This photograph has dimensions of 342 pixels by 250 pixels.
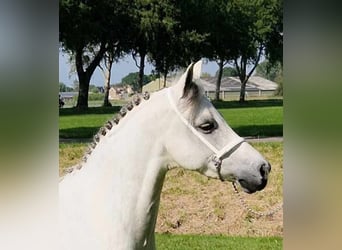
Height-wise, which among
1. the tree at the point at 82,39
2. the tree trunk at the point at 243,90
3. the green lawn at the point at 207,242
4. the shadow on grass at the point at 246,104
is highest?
the tree at the point at 82,39

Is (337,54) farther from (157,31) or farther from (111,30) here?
(111,30)

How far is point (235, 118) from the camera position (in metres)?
2.02

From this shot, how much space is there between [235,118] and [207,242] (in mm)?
578

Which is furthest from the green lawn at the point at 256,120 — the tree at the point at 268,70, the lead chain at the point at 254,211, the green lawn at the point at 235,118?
the lead chain at the point at 254,211

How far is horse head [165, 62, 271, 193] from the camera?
1.42 m

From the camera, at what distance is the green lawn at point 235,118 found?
77.9 inches

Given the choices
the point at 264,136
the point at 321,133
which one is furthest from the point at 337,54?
the point at 264,136

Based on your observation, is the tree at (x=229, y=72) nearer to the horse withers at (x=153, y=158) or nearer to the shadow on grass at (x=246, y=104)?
the shadow on grass at (x=246, y=104)

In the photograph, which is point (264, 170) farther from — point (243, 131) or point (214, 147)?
point (243, 131)

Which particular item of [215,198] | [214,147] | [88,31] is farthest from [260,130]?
[88,31]

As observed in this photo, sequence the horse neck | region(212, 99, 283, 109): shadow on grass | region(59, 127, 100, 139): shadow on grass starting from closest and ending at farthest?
the horse neck → region(212, 99, 283, 109): shadow on grass → region(59, 127, 100, 139): shadow on grass

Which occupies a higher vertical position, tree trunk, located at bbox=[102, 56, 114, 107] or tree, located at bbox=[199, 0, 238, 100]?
tree, located at bbox=[199, 0, 238, 100]

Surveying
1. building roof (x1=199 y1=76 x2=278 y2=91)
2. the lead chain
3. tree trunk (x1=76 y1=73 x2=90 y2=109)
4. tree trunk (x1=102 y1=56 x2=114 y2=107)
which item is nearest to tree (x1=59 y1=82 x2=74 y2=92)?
tree trunk (x1=76 y1=73 x2=90 y2=109)

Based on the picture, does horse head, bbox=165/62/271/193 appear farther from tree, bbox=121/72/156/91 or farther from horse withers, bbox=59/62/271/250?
tree, bbox=121/72/156/91
